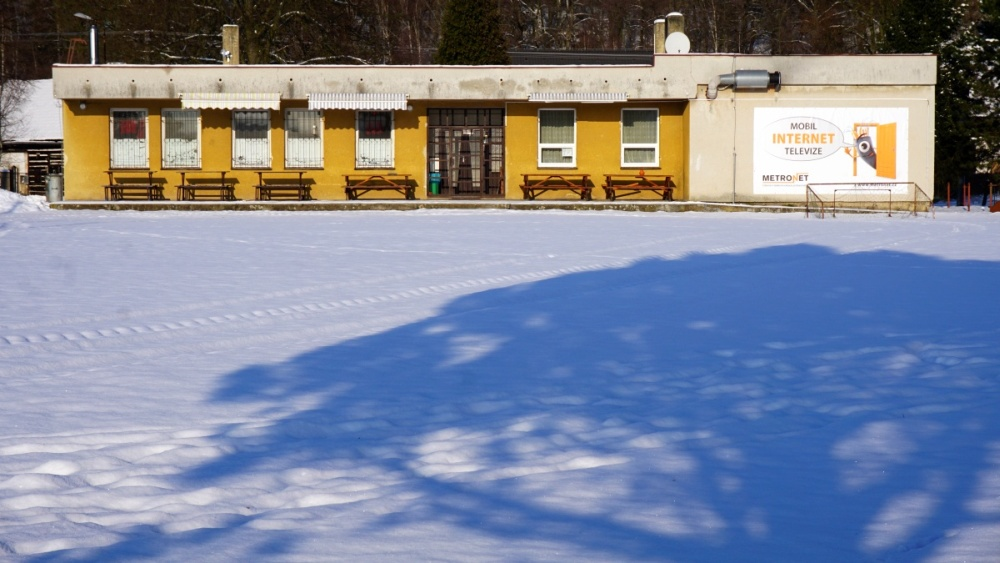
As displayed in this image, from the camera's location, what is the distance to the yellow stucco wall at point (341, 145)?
102ft

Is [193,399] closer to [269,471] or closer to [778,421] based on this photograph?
[269,471]

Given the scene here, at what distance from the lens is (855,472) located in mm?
5141

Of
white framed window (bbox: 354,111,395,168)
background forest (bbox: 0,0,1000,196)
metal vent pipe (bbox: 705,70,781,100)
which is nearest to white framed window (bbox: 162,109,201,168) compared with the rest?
white framed window (bbox: 354,111,395,168)

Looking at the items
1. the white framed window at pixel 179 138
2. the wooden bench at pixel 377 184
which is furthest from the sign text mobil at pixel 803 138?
the white framed window at pixel 179 138

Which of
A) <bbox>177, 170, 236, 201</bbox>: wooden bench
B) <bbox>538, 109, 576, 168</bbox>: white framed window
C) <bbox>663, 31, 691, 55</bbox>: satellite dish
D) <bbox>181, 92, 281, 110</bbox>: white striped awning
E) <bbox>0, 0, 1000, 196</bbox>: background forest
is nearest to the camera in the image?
<bbox>181, 92, 281, 110</bbox>: white striped awning

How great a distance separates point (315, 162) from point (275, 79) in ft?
7.82

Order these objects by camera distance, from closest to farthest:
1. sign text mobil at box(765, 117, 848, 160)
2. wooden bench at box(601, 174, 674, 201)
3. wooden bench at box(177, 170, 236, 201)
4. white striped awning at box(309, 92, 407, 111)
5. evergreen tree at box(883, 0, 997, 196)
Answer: white striped awning at box(309, 92, 407, 111)
sign text mobil at box(765, 117, 848, 160)
wooden bench at box(601, 174, 674, 201)
wooden bench at box(177, 170, 236, 201)
evergreen tree at box(883, 0, 997, 196)

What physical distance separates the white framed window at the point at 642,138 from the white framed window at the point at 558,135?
135cm

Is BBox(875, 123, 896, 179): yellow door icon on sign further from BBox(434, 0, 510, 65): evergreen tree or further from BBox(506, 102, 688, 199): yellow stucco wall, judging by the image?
BBox(434, 0, 510, 65): evergreen tree

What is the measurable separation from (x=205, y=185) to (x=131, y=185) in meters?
1.89

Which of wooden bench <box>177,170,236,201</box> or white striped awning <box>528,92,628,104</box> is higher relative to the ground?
white striped awning <box>528,92,628,104</box>

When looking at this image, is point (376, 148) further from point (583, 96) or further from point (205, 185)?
point (583, 96)

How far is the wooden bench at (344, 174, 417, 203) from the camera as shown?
3077 centimetres

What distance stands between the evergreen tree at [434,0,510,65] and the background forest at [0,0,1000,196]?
3699 millimetres
